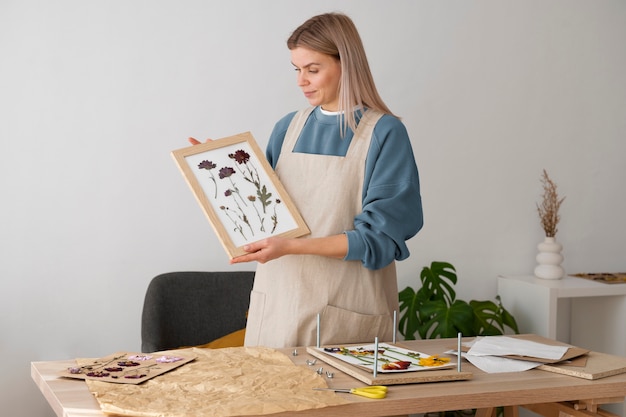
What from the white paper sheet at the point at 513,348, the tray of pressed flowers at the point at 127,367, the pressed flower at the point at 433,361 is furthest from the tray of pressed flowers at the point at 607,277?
the tray of pressed flowers at the point at 127,367

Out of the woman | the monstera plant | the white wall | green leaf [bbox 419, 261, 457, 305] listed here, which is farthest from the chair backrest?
the woman

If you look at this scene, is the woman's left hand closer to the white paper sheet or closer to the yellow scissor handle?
the yellow scissor handle

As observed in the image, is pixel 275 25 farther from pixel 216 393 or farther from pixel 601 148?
pixel 216 393

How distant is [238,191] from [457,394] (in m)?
0.83

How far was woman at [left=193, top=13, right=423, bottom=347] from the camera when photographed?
88.2 inches

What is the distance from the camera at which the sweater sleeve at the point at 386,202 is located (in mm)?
2201

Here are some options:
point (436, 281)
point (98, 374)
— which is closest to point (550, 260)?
point (436, 281)

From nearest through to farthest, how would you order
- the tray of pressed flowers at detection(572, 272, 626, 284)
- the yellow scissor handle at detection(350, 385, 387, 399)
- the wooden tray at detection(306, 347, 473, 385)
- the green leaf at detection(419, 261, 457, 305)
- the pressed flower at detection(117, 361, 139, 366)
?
the yellow scissor handle at detection(350, 385, 387, 399)
the wooden tray at detection(306, 347, 473, 385)
the pressed flower at detection(117, 361, 139, 366)
the green leaf at detection(419, 261, 457, 305)
the tray of pressed flowers at detection(572, 272, 626, 284)

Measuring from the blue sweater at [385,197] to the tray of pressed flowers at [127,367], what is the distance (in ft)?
1.79

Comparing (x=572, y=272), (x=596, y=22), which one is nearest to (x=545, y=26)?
(x=596, y=22)

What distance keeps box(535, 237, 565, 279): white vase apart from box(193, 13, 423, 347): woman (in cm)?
196

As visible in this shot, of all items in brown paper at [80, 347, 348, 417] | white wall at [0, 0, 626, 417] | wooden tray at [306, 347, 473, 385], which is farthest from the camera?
white wall at [0, 0, 626, 417]

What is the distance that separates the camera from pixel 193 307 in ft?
11.3

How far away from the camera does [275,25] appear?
3797 mm
